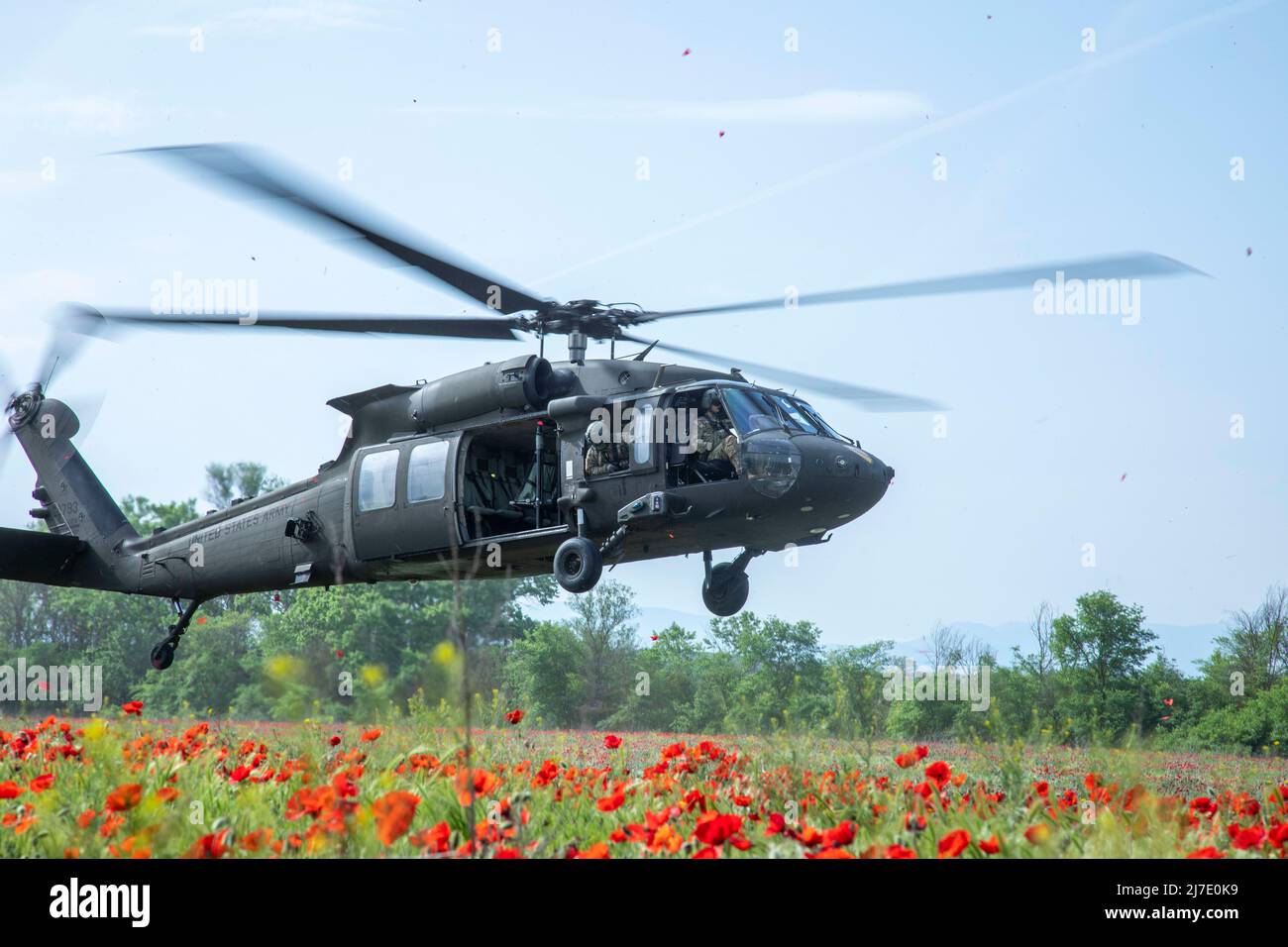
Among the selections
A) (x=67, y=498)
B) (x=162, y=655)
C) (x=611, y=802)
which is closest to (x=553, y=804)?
(x=611, y=802)

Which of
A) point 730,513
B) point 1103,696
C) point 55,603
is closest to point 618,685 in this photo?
point 1103,696

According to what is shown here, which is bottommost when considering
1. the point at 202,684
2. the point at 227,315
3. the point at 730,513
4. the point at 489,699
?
the point at 202,684

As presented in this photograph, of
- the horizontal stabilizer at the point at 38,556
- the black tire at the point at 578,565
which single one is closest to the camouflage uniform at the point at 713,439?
the black tire at the point at 578,565

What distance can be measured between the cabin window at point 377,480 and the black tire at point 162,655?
15.4 ft

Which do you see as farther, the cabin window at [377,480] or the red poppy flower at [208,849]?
the cabin window at [377,480]

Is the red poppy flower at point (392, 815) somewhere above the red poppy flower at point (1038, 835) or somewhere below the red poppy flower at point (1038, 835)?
above

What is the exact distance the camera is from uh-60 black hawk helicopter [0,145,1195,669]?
11516 mm

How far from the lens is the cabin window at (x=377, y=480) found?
13.5 m

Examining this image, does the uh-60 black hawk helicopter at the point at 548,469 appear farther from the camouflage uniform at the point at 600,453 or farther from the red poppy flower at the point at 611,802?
the red poppy flower at the point at 611,802

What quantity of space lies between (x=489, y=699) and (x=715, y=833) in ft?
9.82

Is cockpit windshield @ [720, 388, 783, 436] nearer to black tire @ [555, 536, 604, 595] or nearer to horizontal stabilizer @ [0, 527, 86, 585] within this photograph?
black tire @ [555, 536, 604, 595]

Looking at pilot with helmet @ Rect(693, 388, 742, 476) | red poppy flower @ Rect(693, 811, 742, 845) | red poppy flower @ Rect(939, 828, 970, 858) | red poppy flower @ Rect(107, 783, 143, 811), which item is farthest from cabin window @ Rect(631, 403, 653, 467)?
red poppy flower @ Rect(939, 828, 970, 858)

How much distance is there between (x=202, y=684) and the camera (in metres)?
31.8
